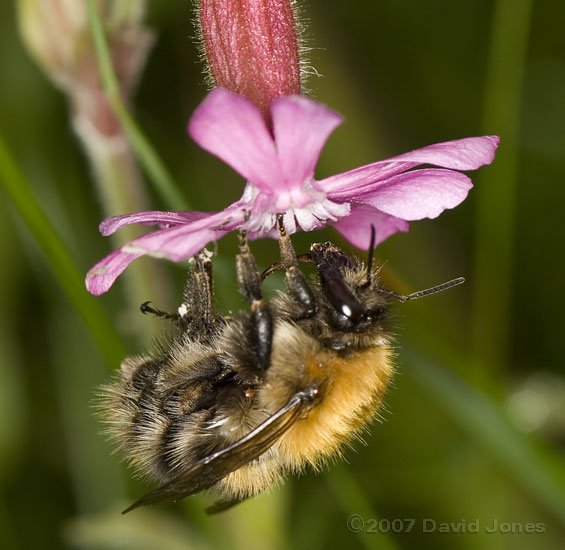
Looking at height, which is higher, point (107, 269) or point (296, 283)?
point (107, 269)

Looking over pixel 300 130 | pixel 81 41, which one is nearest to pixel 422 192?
Result: pixel 300 130

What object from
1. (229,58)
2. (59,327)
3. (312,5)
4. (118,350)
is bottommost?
(59,327)

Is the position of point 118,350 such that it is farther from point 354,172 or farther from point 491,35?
point 491,35

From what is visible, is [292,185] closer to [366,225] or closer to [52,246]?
[366,225]

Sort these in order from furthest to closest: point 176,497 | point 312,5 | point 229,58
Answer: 1. point 312,5
2. point 229,58
3. point 176,497

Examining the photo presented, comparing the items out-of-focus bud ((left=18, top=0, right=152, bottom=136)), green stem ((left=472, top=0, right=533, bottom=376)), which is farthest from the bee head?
green stem ((left=472, top=0, right=533, bottom=376))

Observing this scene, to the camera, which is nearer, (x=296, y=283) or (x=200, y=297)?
(x=296, y=283)

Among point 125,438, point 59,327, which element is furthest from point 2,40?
point 125,438
